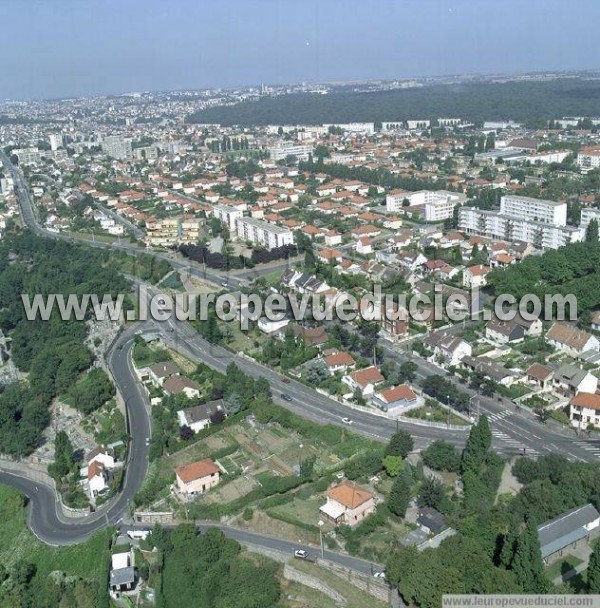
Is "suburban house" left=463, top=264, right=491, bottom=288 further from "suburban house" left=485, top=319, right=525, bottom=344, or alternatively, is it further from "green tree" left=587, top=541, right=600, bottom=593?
"green tree" left=587, top=541, right=600, bottom=593

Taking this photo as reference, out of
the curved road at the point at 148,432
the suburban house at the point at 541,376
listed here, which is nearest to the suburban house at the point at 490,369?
the suburban house at the point at 541,376

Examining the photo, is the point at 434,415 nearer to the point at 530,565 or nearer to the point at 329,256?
the point at 530,565

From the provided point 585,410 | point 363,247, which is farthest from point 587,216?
point 585,410

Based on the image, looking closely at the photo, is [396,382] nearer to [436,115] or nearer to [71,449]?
[71,449]

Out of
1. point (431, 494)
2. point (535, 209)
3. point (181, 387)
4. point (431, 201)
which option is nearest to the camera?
point (431, 494)

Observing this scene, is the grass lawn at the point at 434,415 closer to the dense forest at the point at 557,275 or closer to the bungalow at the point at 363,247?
the dense forest at the point at 557,275

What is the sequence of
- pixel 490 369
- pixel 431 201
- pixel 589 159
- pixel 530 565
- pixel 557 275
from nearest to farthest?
pixel 530 565 < pixel 490 369 < pixel 557 275 < pixel 431 201 < pixel 589 159

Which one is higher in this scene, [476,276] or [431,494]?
[476,276]
